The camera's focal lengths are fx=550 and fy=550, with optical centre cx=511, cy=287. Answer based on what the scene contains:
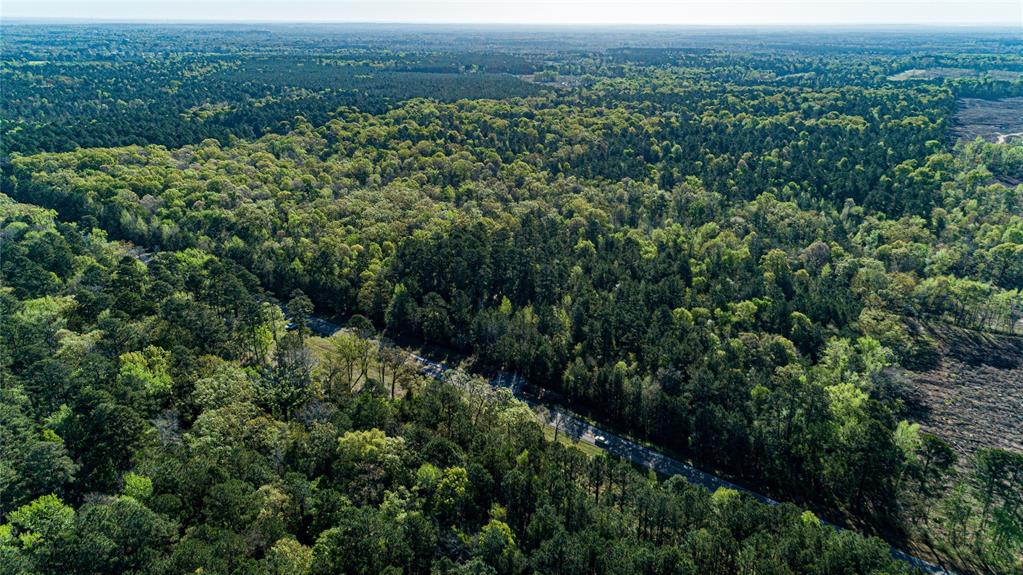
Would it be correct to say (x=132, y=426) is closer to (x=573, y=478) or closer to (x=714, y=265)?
(x=573, y=478)

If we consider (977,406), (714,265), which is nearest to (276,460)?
(714,265)

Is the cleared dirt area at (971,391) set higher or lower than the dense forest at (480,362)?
lower

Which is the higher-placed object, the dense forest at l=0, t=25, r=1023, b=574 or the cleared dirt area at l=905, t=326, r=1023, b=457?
the dense forest at l=0, t=25, r=1023, b=574

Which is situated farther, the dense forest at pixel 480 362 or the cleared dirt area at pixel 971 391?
the cleared dirt area at pixel 971 391

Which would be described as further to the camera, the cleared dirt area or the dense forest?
the cleared dirt area
